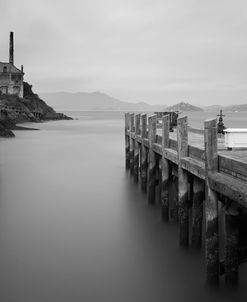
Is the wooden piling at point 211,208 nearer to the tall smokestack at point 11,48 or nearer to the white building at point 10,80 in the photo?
the white building at point 10,80

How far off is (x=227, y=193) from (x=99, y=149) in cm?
2715

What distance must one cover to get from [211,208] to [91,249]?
3.88 meters

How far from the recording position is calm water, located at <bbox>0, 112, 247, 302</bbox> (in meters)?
7.66

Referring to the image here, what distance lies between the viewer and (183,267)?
8.49m

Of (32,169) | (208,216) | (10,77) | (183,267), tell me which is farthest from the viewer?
(10,77)

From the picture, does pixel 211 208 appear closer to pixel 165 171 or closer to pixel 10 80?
pixel 165 171

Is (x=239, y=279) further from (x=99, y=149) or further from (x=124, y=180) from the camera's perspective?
(x=99, y=149)

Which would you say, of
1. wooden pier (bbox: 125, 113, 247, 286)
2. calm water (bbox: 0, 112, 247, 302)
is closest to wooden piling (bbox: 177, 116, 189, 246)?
wooden pier (bbox: 125, 113, 247, 286)

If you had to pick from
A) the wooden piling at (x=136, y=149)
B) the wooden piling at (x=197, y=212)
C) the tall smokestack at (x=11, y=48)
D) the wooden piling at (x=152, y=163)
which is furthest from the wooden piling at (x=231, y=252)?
the tall smokestack at (x=11, y=48)

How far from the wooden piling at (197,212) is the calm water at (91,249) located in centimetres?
33

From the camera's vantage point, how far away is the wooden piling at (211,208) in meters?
7.03

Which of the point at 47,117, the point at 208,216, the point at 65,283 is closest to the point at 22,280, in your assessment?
the point at 65,283

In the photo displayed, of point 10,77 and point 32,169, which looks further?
point 10,77

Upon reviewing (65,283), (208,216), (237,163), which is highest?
(237,163)
